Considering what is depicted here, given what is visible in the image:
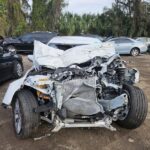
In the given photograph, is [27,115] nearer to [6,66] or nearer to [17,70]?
[6,66]

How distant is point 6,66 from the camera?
10.8 meters

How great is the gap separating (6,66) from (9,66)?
284 mm

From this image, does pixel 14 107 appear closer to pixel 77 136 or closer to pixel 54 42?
pixel 77 136

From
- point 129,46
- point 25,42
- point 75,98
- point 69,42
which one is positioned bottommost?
point 129,46

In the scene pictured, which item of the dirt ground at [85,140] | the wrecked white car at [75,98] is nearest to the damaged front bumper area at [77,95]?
the wrecked white car at [75,98]

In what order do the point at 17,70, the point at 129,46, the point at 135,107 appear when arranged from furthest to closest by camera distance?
1. the point at 129,46
2. the point at 17,70
3. the point at 135,107

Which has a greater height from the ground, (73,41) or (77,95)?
(73,41)

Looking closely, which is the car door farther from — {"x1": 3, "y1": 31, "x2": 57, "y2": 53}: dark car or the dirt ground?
{"x1": 3, "y1": 31, "x2": 57, "y2": 53}: dark car

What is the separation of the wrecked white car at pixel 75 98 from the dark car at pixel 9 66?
4240mm

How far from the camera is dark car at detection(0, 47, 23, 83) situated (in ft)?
34.5

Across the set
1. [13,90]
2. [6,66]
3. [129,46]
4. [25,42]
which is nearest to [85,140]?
[13,90]

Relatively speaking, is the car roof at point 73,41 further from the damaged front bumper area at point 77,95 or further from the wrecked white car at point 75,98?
the damaged front bumper area at point 77,95

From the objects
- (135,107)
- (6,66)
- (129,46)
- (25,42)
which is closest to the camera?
(135,107)

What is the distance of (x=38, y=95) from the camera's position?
5875mm
